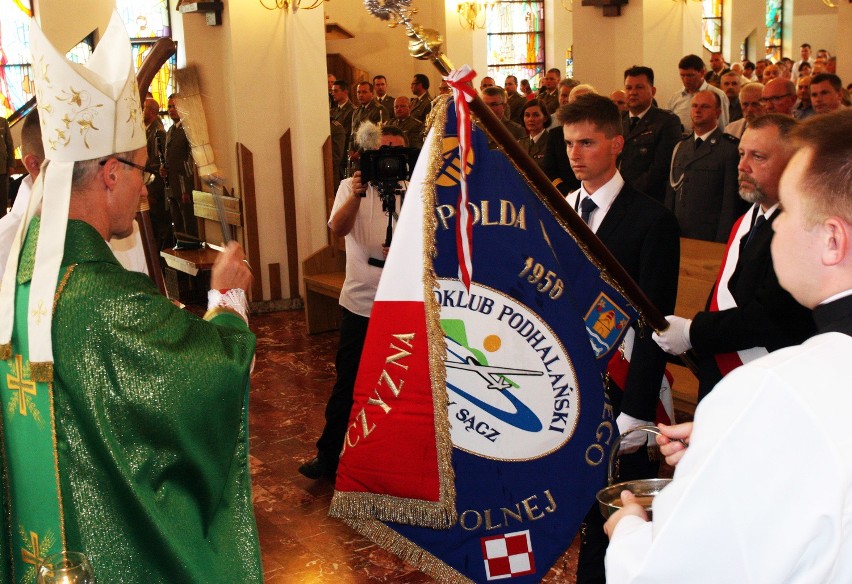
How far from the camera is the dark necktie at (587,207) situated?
3.07 metres

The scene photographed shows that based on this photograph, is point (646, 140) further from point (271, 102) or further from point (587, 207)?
point (587, 207)

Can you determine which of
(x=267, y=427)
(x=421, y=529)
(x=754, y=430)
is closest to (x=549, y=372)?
(x=421, y=529)

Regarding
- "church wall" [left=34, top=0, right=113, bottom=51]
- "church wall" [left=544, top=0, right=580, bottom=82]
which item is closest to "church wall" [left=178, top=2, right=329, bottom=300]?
"church wall" [left=34, top=0, right=113, bottom=51]

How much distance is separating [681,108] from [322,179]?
385cm

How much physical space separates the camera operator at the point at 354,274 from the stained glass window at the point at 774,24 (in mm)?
19301

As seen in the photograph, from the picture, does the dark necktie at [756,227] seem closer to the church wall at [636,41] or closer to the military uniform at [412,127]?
the church wall at [636,41]

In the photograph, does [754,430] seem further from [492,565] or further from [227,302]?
[492,565]

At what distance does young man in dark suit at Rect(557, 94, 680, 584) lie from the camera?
2.91m

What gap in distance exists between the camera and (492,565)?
272 cm

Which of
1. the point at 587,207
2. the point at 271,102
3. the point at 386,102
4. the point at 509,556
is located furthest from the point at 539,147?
the point at 509,556

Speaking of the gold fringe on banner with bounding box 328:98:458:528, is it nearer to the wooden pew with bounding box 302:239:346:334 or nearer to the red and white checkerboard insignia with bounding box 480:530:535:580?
the red and white checkerboard insignia with bounding box 480:530:535:580

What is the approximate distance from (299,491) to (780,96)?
4.78 m

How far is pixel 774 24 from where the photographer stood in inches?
854

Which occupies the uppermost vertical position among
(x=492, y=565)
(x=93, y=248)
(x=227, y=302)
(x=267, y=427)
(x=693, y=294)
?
(x=93, y=248)
